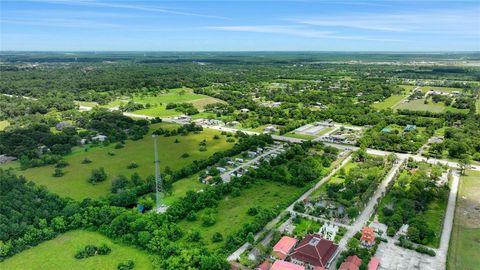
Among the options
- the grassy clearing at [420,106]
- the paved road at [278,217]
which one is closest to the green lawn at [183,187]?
the paved road at [278,217]

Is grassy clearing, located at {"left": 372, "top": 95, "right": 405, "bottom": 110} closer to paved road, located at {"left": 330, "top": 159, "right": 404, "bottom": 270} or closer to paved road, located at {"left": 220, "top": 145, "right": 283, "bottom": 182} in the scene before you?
paved road, located at {"left": 220, "top": 145, "right": 283, "bottom": 182}

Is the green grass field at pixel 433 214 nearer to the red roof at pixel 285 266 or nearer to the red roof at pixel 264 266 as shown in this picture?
the red roof at pixel 285 266

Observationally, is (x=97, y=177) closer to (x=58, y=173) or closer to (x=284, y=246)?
(x=58, y=173)

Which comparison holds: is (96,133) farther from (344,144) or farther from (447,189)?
(447,189)

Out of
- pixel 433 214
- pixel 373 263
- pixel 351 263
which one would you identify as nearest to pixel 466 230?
pixel 433 214

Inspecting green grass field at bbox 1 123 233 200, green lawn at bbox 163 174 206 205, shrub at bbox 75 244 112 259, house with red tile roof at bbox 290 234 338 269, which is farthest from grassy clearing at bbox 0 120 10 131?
house with red tile roof at bbox 290 234 338 269
